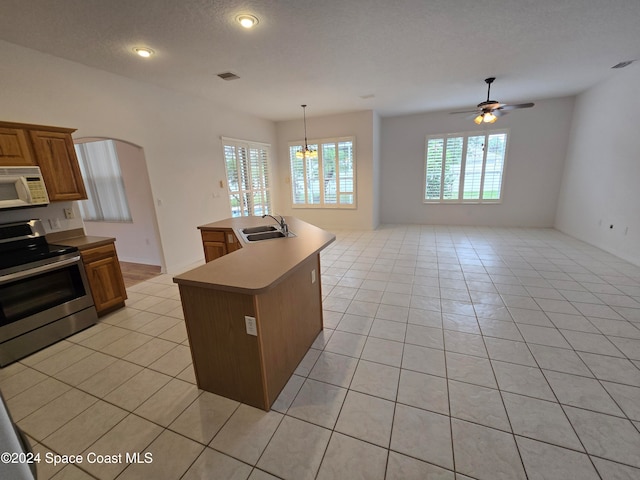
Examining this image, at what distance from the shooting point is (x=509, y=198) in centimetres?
671

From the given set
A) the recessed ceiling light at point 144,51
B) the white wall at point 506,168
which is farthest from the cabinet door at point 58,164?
the white wall at point 506,168

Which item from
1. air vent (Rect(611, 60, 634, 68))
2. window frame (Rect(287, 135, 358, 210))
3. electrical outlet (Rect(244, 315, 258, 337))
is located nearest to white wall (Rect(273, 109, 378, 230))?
window frame (Rect(287, 135, 358, 210))

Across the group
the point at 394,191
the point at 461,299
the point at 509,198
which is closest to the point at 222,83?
the point at 461,299

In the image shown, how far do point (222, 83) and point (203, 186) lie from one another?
71.7 inches

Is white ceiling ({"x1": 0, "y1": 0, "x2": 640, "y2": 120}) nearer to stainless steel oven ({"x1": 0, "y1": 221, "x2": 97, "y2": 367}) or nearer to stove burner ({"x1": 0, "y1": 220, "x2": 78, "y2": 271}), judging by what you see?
stove burner ({"x1": 0, "y1": 220, "x2": 78, "y2": 271})

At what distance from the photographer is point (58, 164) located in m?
2.88

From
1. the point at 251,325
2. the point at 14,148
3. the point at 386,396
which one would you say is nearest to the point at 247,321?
the point at 251,325

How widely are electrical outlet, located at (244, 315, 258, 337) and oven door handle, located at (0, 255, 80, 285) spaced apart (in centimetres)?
221

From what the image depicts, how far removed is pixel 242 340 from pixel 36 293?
2.25m

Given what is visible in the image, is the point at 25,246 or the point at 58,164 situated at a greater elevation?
the point at 58,164

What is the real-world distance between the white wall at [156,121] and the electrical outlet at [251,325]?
10.8ft

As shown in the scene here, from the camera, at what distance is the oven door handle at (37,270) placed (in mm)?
2256

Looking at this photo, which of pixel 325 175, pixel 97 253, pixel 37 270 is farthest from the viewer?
pixel 325 175

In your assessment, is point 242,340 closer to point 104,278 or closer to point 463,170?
point 104,278
